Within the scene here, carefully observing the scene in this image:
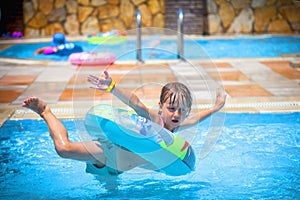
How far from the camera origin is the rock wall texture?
12.5 meters

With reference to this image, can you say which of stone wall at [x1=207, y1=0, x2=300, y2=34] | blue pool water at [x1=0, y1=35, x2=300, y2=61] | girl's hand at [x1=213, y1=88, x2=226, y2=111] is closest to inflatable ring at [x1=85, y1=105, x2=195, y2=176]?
girl's hand at [x1=213, y1=88, x2=226, y2=111]

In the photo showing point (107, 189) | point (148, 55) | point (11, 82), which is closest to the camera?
point (107, 189)

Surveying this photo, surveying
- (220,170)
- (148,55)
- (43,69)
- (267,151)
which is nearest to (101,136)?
(220,170)

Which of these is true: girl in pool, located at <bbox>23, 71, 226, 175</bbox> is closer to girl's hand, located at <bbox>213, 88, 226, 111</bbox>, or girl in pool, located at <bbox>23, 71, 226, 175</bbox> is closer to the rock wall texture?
girl's hand, located at <bbox>213, 88, 226, 111</bbox>

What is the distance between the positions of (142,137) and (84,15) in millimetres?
9715

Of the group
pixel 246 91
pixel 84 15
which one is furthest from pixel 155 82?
pixel 84 15

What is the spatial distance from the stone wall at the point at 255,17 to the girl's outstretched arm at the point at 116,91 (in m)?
9.22

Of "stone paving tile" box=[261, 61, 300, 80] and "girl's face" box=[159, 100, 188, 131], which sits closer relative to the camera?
"girl's face" box=[159, 100, 188, 131]

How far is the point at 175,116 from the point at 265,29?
32.1 feet

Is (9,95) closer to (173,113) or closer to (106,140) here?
(106,140)

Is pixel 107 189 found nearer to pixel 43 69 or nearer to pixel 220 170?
pixel 220 170

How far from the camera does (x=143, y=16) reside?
1267 centimetres

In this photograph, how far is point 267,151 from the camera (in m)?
4.46

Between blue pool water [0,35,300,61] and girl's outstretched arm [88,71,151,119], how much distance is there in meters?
5.14
